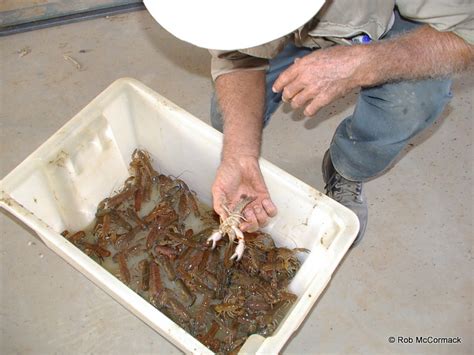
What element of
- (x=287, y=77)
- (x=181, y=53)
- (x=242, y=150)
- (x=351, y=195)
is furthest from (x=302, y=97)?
(x=181, y=53)

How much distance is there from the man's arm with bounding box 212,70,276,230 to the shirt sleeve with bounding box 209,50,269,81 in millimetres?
23

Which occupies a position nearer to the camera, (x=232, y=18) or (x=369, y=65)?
(x=232, y=18)

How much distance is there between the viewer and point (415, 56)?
6.10 ft

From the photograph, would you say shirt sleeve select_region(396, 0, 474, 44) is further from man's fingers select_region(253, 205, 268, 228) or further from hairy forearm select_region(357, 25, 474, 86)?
man's fingers select_region(253, 205, 268, 228)

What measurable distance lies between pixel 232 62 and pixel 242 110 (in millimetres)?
198

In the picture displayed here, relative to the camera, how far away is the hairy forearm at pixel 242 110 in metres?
2.10

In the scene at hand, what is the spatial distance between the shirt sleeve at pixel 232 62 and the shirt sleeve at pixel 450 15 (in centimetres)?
62

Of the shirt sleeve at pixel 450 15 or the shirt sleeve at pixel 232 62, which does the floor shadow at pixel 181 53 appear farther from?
the shirt sleeve at pixel 450 15

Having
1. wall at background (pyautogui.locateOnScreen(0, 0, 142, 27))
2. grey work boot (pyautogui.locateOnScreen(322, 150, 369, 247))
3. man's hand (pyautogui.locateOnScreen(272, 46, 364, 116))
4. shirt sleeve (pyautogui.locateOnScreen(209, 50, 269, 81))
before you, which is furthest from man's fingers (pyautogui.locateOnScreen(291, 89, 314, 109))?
wall at background (pyautogui.locateOnScreen(0, 0, 142, 27))

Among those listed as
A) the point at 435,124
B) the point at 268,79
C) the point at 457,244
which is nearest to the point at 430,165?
the point at 435,124

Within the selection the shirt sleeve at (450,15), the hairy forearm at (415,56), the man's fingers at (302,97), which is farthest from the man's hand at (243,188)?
the shirt sleeve at (450,15)

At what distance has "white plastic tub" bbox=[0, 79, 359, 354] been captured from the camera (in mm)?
1860

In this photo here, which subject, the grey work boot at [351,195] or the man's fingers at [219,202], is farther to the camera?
the grey work boot at [351,195]

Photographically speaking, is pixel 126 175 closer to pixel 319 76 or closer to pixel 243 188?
pixel 243 188
